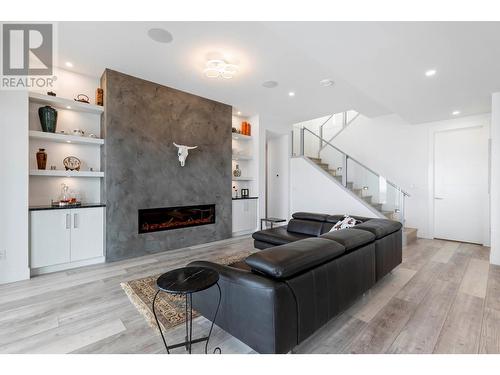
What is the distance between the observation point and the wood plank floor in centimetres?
181

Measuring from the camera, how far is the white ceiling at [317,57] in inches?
92.1

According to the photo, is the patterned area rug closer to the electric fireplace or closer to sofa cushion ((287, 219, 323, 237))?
the electric fireplace

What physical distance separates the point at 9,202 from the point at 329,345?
4.04 m

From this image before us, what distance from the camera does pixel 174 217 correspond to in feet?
15.3

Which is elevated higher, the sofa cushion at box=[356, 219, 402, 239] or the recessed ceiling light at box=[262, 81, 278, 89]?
the recessed ceiling light at box=[262, 81, 278, 89]

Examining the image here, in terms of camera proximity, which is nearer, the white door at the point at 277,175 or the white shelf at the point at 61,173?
the white shelf at the point at 61,173

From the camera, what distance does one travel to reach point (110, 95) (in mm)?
3822

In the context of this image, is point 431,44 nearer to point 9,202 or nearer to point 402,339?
point 402,339

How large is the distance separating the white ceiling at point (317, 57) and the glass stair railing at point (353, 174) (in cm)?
174

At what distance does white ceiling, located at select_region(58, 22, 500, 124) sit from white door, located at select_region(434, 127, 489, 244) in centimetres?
67

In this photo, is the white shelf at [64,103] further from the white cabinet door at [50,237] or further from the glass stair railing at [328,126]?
the glass stair railing at [328,126]

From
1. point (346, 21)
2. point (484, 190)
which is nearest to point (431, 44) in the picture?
point (346, 21)

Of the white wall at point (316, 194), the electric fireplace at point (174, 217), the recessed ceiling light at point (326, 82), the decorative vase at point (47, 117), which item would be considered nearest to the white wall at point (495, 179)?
the white wall at point (316, 194)

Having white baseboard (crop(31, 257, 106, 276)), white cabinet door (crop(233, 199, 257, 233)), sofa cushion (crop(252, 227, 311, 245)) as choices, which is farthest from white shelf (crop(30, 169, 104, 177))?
white cabinet door (crop(233, 199, 257, 233))
